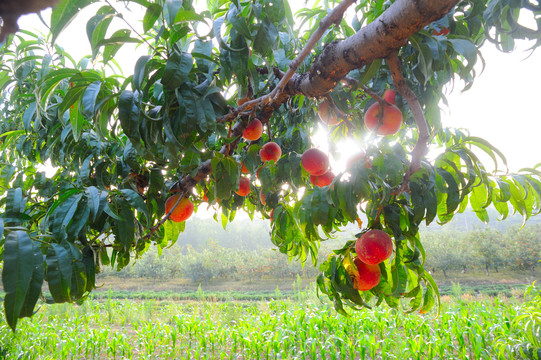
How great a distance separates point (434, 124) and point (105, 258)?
88 centimetres

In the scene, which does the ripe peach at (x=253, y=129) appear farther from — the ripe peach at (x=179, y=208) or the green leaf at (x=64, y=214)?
the green leaf at (x=64, y=214)

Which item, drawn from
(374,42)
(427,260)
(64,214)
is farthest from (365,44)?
(427,260)

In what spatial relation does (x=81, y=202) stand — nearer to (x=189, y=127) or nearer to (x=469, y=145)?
(x=189, y=127)

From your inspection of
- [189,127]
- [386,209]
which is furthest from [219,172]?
[386,209]

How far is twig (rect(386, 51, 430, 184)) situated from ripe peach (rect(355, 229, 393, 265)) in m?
0.13

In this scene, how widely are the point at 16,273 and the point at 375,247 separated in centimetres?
62

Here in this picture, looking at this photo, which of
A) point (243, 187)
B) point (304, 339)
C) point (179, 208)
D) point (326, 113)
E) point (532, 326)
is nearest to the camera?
point (326, 113)

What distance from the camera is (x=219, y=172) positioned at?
81cm

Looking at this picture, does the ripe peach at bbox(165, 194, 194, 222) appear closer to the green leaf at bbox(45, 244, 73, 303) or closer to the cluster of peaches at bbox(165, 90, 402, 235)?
the cluster of peaches at bbox(165, 90, 402, 235)

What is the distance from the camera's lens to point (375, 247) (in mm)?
696

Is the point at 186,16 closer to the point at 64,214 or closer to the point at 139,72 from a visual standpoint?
the point at 139,72

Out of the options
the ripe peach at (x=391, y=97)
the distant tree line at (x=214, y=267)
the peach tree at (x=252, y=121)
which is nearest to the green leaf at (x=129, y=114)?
the peach tree at (x=252, y=121)

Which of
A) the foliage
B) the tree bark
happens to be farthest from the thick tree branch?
the foliage

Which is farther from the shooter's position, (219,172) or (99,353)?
(99,353)
